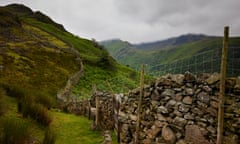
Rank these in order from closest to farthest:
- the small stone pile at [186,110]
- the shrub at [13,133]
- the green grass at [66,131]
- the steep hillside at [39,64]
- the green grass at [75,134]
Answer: the shrub at [13,133], the small stone pile at [186,110], the green grass at [66,131], the green grass at [75,134], the steep hillside at [39,64]

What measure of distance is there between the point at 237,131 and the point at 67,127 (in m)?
8.59

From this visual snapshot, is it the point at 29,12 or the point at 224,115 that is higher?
the point at 29,12

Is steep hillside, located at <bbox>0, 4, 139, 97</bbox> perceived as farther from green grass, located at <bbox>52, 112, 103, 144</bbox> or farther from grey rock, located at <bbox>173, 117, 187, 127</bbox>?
grey rock, located at <bbox>173, 117, 187, 127</bbox>

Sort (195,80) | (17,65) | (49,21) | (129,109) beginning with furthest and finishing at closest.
Answer: (49,21) → (17,65) → (129,109) → (195,80)

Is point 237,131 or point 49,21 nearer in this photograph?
point 237,131

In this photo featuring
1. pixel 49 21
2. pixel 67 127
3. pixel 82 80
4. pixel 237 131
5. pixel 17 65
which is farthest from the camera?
pixel 49 21

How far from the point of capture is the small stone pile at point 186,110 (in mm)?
5895

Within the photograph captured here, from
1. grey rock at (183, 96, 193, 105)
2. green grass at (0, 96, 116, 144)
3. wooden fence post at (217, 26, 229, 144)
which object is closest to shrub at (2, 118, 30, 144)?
green grass at (0, 96, 116, 144)

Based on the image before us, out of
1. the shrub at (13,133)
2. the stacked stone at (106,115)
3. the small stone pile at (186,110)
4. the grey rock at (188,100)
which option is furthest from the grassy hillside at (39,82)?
the grey rock at (188,100)

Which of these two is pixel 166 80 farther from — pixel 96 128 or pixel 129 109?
pixel 96 128

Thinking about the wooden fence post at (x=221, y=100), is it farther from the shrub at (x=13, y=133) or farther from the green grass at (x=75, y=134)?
the green grass at (x=75, y=134)

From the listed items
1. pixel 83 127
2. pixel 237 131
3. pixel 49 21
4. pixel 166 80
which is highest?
pixel 49 21

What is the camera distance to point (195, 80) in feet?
22.1

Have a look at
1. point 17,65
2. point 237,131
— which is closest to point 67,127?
point 237,131
